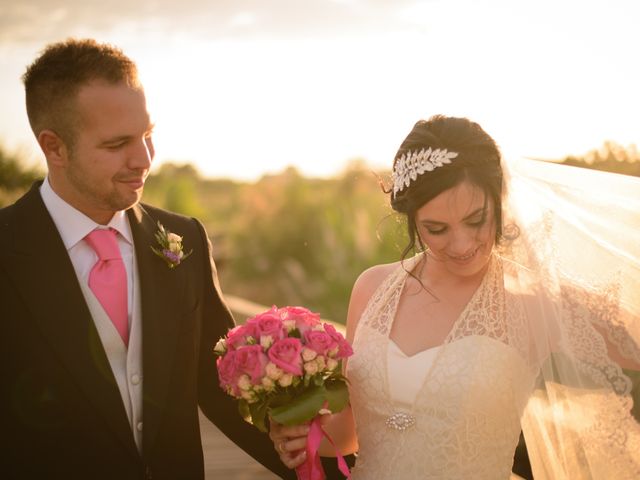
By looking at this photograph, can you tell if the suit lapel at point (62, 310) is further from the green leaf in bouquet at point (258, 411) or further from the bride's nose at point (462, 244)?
the bride's nose at point (462, 244)

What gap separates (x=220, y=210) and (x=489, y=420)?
1626cm

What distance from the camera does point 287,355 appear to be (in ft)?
8.20

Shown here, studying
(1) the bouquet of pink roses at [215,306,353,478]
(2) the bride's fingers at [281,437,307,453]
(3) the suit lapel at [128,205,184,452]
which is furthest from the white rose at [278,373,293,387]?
(3) the suit lapel at [128,205,184,452]

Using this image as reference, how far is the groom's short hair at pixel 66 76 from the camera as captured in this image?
259 cm

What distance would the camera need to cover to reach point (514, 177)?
2896mm

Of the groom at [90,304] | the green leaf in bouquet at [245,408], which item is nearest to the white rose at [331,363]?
the green leaf in bouquet at [245,408]

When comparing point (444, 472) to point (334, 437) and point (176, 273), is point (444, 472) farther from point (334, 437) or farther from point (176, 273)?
point (176, 273)

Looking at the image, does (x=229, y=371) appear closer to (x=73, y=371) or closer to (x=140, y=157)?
(x=73, y=371)

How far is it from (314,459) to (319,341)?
472 mm

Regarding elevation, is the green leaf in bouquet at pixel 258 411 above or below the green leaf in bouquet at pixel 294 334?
below

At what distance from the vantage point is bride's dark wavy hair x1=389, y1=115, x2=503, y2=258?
2.79 meters

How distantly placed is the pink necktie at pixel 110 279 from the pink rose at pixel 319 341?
634mm

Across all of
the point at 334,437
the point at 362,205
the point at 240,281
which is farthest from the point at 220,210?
the point at 334,437

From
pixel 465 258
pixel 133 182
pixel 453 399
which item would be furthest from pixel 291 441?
pixel 133 182
